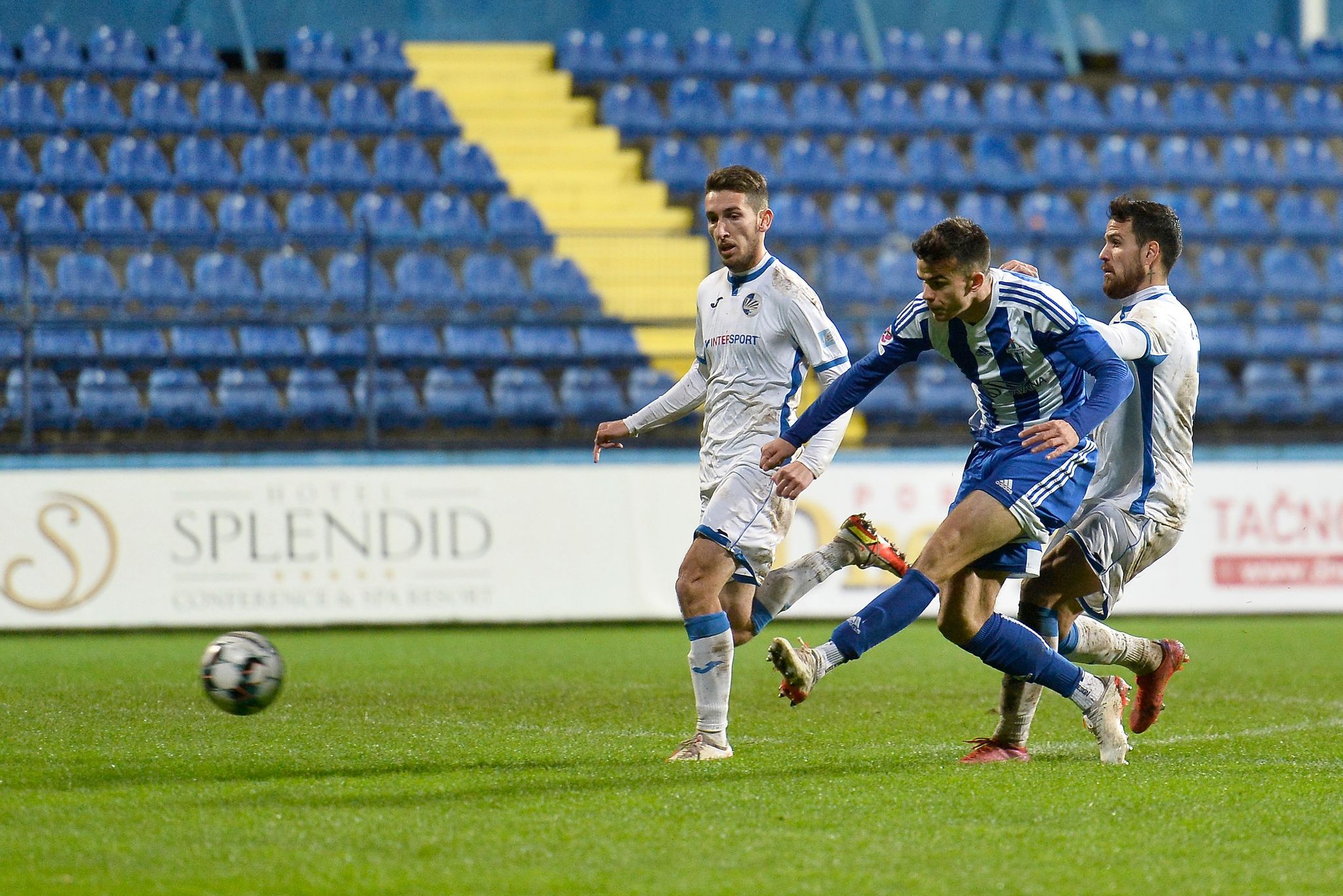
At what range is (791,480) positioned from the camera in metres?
5.61

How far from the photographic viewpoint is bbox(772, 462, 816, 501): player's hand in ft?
18.4

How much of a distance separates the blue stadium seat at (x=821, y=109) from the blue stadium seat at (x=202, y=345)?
6.81 meters

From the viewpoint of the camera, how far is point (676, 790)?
5.07 metres

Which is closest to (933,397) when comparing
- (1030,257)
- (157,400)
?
(1030,257)

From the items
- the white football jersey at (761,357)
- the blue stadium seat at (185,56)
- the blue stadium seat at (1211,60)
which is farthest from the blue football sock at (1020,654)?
the blue stadium seat at (1211,60)

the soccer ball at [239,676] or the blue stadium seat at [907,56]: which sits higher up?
the blue stadium seat at [907,56]

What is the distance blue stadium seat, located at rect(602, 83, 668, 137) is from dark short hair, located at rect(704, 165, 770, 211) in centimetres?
1138

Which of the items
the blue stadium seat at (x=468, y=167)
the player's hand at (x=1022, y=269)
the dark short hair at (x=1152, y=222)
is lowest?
the player's hand at (x=1022, y=269)

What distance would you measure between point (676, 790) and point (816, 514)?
24.2ft

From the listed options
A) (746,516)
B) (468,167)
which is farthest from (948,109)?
(746,516)

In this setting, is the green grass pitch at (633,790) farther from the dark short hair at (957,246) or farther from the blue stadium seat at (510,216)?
the blue stadium seat at (510,216)

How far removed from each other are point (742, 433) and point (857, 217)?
10.5 meters

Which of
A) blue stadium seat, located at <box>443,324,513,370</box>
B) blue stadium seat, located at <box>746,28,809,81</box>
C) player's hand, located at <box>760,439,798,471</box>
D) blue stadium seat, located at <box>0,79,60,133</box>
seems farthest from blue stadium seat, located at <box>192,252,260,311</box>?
player's hand, located at <box>760,439,798,471</box>

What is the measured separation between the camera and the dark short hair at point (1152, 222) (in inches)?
240
